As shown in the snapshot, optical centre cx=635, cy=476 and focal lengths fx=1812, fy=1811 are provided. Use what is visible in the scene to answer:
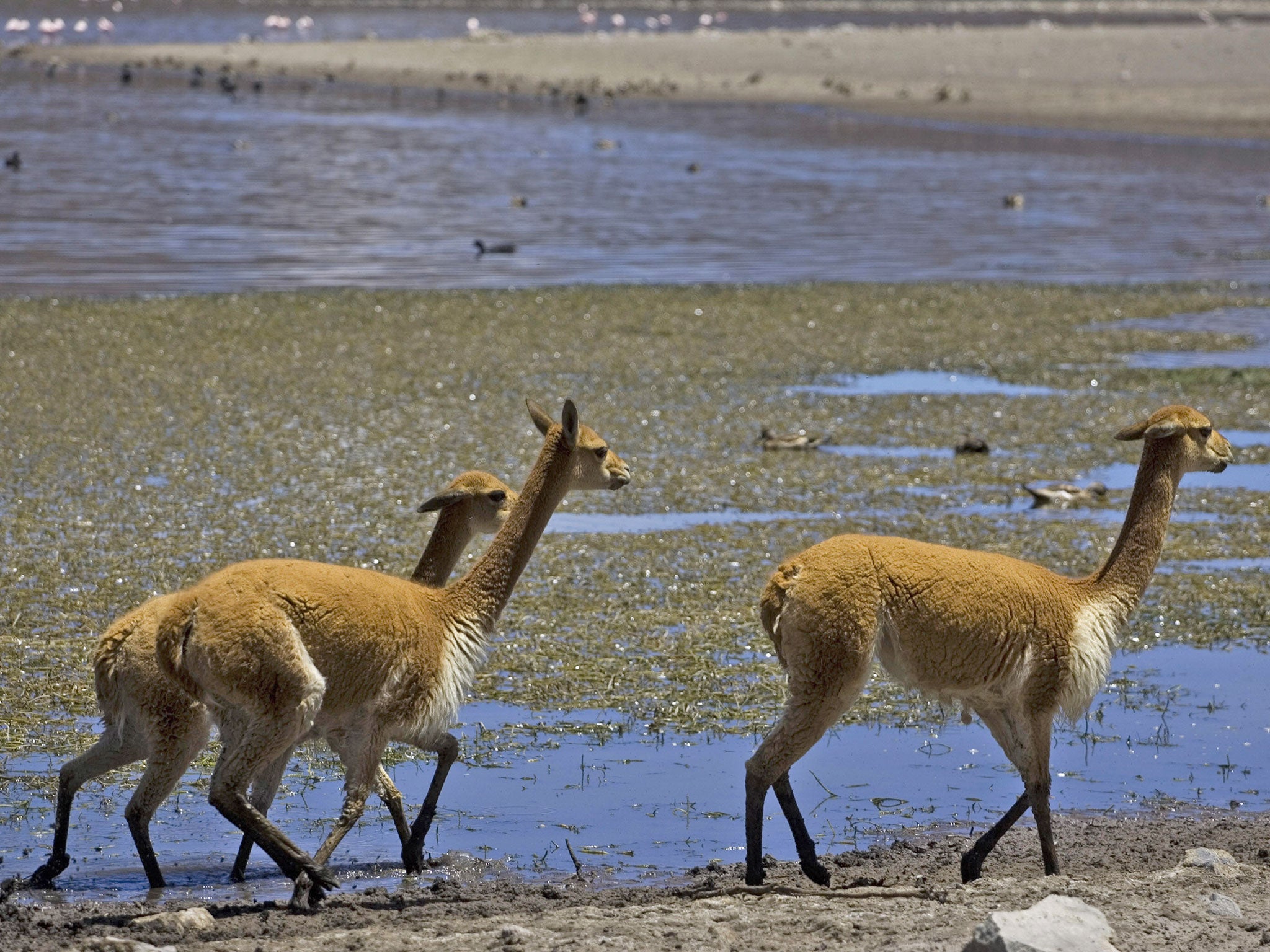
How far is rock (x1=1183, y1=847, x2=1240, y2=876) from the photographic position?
5.97 meters

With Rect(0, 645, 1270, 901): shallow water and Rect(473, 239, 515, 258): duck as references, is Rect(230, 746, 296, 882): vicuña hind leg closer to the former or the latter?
Rect(0, 645, 1270, 901): shallow water

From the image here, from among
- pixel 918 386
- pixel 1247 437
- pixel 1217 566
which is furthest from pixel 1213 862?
pixel 918 386

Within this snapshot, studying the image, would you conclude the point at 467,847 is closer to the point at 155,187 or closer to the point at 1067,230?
the point at 1067,230

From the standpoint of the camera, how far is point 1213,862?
600 cm

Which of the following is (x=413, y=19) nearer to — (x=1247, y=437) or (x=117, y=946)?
(x=1247, y=437)

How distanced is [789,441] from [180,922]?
7720 mm

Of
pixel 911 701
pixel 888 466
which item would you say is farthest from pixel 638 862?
pixel 888 466

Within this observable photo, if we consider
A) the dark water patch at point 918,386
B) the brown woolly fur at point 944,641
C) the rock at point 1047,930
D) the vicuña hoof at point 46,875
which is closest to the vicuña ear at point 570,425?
the brown woolly fur at point 944,641

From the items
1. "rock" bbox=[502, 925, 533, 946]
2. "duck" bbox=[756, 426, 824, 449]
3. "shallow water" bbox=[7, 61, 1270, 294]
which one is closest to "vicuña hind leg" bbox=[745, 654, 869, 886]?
"rock" bbox=[502, 925, 533, 946]

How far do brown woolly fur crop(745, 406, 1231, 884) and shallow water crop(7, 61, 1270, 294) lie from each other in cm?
1437

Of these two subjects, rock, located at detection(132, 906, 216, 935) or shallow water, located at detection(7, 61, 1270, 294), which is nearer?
rock, located at detection(132, 906, 216, 935)

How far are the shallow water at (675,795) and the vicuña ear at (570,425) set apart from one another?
142cm

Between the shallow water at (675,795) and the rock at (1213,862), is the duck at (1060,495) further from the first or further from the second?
the rock at (1213,862)

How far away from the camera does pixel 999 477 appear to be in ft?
39.3
